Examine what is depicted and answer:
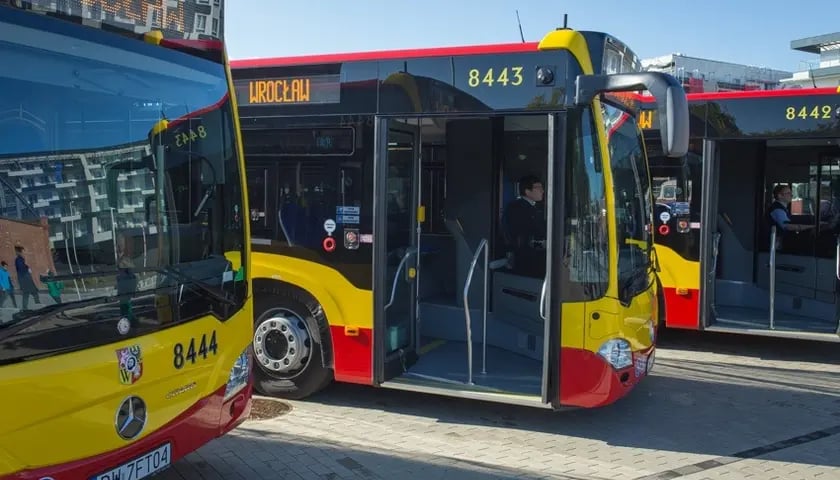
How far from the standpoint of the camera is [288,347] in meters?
6.42

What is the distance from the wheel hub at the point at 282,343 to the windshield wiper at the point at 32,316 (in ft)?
10.1

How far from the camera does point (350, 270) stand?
6.09 meters

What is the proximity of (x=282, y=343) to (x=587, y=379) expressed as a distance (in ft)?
8.61

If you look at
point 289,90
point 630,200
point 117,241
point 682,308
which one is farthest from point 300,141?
point 682,308

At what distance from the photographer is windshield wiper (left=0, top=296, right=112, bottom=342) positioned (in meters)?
2.93

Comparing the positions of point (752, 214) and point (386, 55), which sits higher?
point (386, 55)

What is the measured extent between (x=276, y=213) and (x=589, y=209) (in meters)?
2.63

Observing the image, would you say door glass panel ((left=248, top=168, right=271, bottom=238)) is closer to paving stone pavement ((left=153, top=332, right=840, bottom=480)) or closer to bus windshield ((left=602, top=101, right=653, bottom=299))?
paving stone pavement ((left=153, top=332, right=840, bottom=480))

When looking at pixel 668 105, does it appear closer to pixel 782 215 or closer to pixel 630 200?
pixel 630 200

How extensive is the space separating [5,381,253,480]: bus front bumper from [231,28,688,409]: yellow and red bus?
6.05 ft

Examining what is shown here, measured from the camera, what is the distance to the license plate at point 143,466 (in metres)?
3.41

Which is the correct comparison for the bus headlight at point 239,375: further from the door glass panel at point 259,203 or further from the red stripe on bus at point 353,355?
the door glass panel at point 259,203

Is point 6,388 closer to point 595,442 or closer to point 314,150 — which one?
point 314,150

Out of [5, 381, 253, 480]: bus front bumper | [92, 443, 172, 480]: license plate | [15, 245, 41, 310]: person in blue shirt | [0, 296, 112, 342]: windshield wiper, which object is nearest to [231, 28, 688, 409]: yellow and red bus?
[5, 381, 253, 480]: bus front bumper
